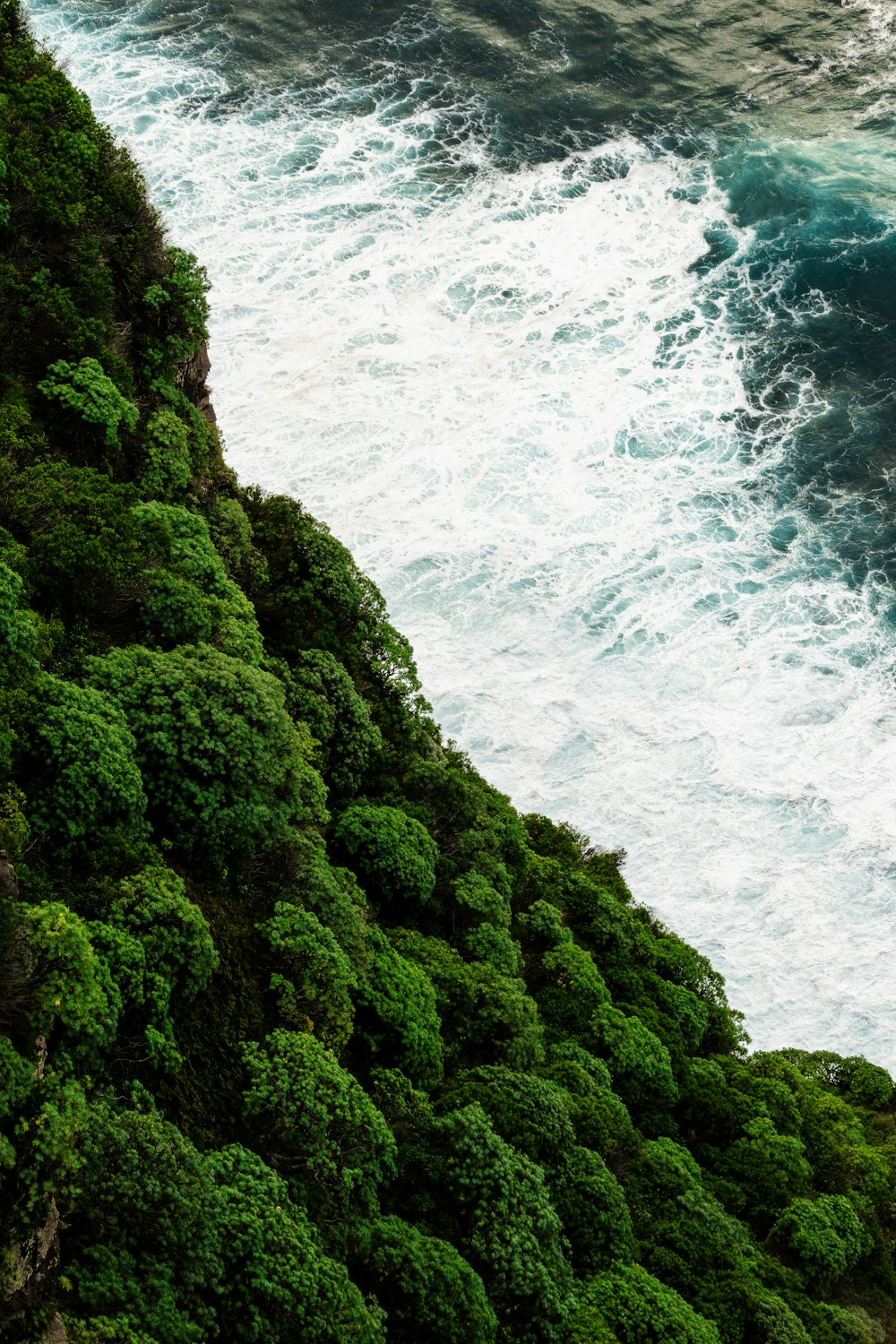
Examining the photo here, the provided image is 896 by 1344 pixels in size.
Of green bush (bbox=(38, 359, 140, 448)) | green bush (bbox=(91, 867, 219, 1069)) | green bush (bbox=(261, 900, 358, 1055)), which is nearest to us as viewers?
green bush (bbox=(91, 867, 219, 1069))

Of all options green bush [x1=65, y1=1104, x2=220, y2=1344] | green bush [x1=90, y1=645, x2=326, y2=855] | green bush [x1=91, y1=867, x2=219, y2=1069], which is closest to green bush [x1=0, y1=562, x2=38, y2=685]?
green bush [x1=90, y1=645, x2=326, y2=855]

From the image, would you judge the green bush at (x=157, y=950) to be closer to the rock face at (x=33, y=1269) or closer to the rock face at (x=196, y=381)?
the rock face at (x=33, y=1269)

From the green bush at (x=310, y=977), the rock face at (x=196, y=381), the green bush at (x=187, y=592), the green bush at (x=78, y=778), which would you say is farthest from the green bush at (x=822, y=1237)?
the rock face at (x=196, y=381)

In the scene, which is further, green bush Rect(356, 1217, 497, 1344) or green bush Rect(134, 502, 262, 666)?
green bush Rect(134, 502, 262, 666)

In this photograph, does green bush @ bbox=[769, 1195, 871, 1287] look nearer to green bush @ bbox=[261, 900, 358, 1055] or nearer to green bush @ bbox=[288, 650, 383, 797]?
green bush @ bbox=[261, 900, 358, 1055]

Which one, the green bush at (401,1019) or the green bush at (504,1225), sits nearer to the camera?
the green bush at (504,1225)

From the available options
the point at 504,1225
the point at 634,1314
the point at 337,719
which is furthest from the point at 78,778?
the point at 634,1314

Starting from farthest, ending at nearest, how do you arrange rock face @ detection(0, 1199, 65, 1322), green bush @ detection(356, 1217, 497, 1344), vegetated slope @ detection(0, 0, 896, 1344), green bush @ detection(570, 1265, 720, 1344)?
1. green bush @ detection(570, 1265, 720, 1344)
2. green bush @ detection(356, 1217, 497, 1344)
3. vegetated slope @ detection(0, 0, 896, 1344)
4. rock face @ detection(0, 1199, 65, 1322)

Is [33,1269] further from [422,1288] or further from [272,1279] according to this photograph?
[422,1288]
